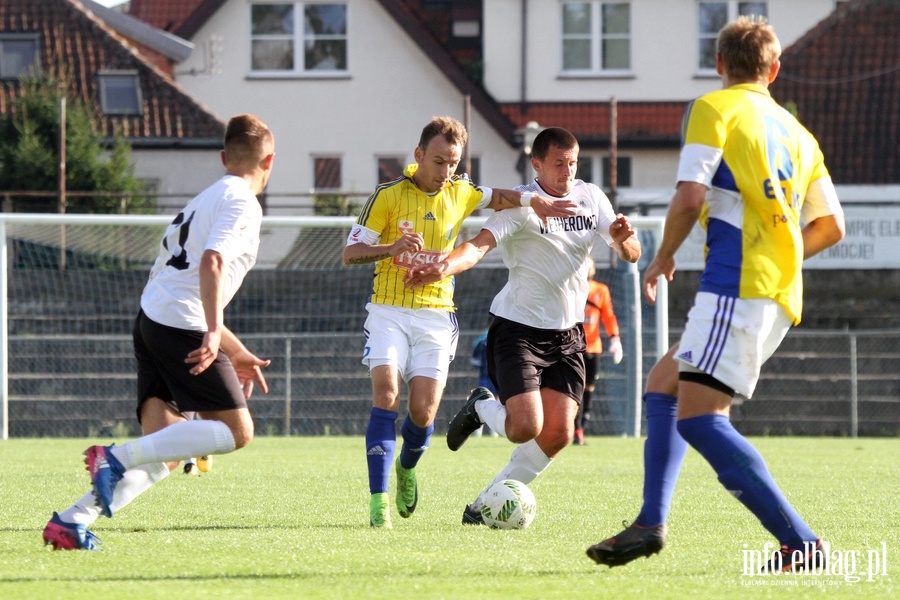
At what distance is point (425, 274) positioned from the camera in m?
6.61

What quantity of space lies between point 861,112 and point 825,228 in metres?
25.5

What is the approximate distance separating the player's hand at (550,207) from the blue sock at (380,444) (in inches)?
49.2

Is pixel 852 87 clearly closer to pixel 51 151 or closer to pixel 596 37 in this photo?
pixel 596 37

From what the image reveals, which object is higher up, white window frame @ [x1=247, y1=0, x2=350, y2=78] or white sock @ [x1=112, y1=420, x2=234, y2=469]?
white window frame @ [x1=247, y1=0, x2=350, y2=78]

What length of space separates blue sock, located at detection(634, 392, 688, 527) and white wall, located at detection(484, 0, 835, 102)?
83.2 ft

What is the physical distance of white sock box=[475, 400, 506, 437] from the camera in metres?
6.96

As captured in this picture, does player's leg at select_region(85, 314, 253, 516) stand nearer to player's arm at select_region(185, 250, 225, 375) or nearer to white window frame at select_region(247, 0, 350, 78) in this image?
player's arm at select_region(185, 250, 225, 375)

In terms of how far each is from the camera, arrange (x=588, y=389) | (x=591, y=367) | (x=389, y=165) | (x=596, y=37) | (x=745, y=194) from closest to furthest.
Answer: (x=745, y=194), (x=591, y=367), (x=588, y=389), (x=389, y=165), (x=596, y=37)

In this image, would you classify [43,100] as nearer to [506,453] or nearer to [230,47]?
[230,47]

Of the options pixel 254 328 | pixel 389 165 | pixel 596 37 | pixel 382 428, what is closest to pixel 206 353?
pixel 382 428

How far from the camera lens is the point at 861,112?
29.3m

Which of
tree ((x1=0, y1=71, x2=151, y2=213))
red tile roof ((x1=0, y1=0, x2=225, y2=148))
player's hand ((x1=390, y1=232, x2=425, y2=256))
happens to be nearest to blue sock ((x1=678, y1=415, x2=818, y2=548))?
player's hand ((x1=390, y1=232, x2=425, y2=256))

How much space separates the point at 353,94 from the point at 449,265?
76.7ft

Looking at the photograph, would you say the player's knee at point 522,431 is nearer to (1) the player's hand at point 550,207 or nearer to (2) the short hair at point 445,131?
(1) the player's hand at point 550,207
